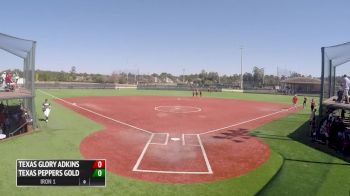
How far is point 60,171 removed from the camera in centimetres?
737

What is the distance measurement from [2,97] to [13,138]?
2432 millimetres

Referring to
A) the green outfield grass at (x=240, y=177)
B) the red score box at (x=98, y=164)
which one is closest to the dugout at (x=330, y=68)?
the green outfield grass at (x=240, y=177)

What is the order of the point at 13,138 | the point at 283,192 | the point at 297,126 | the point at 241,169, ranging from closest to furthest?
the point at 283,192 < the point at 241,169 < the point at 13,138 < the point at 297,126

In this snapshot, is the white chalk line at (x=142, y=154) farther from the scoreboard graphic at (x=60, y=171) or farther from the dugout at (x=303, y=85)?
the dugout at (x=303, y=85)

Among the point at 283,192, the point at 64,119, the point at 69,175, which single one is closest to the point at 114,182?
the point at 69,175

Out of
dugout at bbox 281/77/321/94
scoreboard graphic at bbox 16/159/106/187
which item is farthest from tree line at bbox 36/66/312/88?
scoreboard graphic at bbox 16/159/106/187

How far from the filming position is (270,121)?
25266 mm

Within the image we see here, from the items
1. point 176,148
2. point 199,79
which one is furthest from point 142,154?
point 199,79

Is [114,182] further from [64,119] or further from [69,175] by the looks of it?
[64,119]

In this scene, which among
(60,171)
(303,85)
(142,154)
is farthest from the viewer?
(303,85)

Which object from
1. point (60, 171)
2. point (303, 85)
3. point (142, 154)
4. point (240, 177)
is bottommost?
point (240, 177)

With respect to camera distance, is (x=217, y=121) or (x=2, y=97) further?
(x=217, y=121)

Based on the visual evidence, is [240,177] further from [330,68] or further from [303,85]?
[303,85]

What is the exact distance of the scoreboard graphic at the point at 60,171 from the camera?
7270 millimetres
